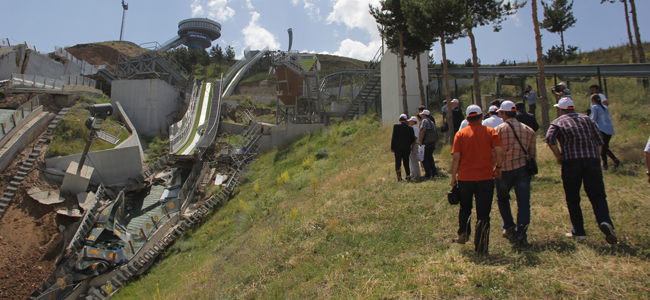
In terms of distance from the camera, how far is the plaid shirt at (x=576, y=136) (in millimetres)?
4590

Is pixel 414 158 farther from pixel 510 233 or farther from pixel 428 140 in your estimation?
pixel 510 233

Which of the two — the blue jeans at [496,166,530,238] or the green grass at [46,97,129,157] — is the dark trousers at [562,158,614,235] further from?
the green grass at [46,97,129,157]

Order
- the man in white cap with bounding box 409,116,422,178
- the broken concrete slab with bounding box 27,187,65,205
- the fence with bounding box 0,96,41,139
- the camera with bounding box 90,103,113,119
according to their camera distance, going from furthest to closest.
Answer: the fence with bounding box 0,96,41,139 < the broken concrete slab with bounding box 27,187,65,205 < the camera with bounding box 90,103,113,119 < the man in white cap with bounding box 409,116,422,178

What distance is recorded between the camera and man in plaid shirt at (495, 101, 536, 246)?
15.5 feet

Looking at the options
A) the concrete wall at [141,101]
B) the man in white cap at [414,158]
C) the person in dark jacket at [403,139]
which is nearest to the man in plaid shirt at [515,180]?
the person in dark jacket at [403,139]

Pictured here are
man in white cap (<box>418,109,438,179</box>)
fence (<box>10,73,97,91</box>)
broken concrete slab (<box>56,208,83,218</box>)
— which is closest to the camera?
man in white cap (<box>418,109,438,179</box>)

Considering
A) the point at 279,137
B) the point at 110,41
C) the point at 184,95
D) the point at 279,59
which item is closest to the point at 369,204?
the point at 279,137

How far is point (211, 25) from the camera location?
80.9 meters

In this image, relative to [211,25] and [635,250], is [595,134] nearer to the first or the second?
[635,250]

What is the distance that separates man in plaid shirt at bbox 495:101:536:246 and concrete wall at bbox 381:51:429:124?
14.5m

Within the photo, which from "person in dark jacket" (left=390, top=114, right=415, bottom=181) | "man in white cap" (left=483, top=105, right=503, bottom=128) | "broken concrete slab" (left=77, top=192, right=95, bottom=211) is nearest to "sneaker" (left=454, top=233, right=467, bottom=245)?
"man in white cap" (left=483, top=105, right=503, bottom=128)

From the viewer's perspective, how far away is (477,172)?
4512 mm

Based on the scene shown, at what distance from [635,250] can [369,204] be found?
4561 mm

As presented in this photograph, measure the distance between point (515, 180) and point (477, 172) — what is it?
0.82 m
